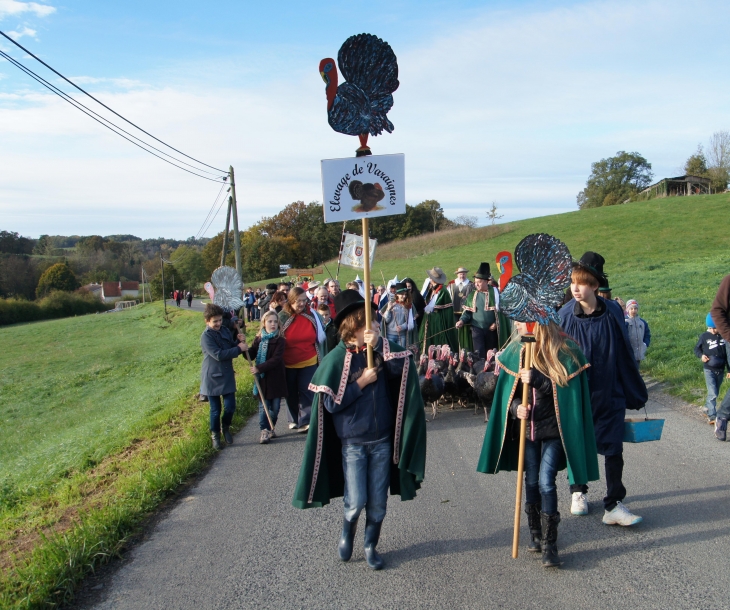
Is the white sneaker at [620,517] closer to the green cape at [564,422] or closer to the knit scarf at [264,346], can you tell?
the green cape at [564,422]

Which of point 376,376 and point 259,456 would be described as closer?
point 376,376

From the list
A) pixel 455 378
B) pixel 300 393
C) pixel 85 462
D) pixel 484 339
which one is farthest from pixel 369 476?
pixel 484 339

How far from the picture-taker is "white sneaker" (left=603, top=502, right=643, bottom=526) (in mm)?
4584

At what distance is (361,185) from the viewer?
4.44 meters

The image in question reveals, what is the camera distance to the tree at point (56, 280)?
97.9 metres

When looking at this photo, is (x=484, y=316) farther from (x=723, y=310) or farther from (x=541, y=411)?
(x=541, y=411)

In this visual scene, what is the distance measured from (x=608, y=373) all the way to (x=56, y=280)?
4242 inches

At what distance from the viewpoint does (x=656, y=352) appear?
1176cm

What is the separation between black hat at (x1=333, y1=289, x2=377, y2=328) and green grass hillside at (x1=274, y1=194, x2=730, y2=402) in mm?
6498

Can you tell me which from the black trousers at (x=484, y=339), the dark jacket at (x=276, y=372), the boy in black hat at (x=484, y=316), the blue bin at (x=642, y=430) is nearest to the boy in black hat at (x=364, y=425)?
the blue bin at (x=642, y=430)

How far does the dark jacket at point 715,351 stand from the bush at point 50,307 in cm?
8300

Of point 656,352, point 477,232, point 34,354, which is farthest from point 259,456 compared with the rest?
point 477,232

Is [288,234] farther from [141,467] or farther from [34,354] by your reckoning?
[141,467]

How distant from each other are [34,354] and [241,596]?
41286mm
